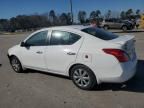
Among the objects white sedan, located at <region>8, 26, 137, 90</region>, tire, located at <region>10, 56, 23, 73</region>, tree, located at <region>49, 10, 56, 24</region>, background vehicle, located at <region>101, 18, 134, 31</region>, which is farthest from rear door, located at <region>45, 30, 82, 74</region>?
tree, located at <region>49, 10, 56, 24</region>

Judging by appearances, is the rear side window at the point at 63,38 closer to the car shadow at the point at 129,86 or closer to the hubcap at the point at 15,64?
the car shadow at the point at 129,86

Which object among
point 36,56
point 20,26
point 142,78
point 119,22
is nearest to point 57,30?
point 36,56

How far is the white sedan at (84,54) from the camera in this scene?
5.68 metres

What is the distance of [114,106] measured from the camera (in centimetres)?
519

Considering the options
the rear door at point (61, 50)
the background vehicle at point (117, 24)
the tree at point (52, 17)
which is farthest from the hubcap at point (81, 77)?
the tree at point (52, 17)

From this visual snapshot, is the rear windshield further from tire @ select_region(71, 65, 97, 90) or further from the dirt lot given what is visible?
the dirt lot

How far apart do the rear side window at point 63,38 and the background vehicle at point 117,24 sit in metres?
25.1

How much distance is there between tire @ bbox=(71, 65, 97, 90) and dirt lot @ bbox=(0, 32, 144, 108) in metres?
0.15

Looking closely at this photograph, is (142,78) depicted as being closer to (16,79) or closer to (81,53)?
(81,53)

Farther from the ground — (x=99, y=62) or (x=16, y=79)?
(x=99, y=62)

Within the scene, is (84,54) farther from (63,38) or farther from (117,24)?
(117,24)

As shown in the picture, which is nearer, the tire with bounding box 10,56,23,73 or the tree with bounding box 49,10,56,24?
the tire with bounding box 10,56,23,73

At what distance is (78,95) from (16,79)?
2591 mm

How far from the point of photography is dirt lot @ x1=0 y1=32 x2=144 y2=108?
542 cm
